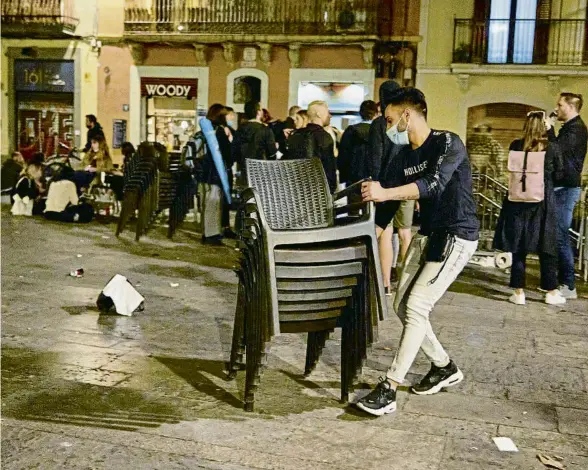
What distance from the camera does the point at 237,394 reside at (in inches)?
186

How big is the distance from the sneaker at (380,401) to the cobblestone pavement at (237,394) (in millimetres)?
60

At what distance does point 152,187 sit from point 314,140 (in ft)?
10.8

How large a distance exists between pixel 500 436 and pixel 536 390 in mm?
918

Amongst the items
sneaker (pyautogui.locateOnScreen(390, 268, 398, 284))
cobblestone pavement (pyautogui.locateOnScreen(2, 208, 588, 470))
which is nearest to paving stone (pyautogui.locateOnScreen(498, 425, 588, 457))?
cobblestone pavement (pyautogui.locateOnScreen(2, 208, 588, 470))

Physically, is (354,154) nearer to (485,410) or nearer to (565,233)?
(565,233)

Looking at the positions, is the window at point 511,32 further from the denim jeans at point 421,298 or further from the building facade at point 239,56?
the denim jeans at point 421,298

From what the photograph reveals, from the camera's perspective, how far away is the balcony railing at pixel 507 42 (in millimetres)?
19516

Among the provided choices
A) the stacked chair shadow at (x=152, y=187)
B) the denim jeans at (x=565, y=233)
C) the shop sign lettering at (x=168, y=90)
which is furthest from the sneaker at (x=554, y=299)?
the shop sign lettering at (x=168, y=90)

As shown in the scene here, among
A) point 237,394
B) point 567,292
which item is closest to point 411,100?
point 237,394

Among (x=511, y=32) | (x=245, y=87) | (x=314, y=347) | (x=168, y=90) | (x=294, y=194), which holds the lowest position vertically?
(x=314, y=347)

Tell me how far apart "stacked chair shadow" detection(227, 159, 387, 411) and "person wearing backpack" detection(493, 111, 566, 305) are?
3.21 metres

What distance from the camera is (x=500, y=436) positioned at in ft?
13.9

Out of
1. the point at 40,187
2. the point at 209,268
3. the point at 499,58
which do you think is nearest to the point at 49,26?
the point at 40,187

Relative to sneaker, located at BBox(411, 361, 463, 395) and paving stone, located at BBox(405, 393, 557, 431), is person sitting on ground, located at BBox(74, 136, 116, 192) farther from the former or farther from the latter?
paving stone, located at BBox(405, 393, 557, 431)
